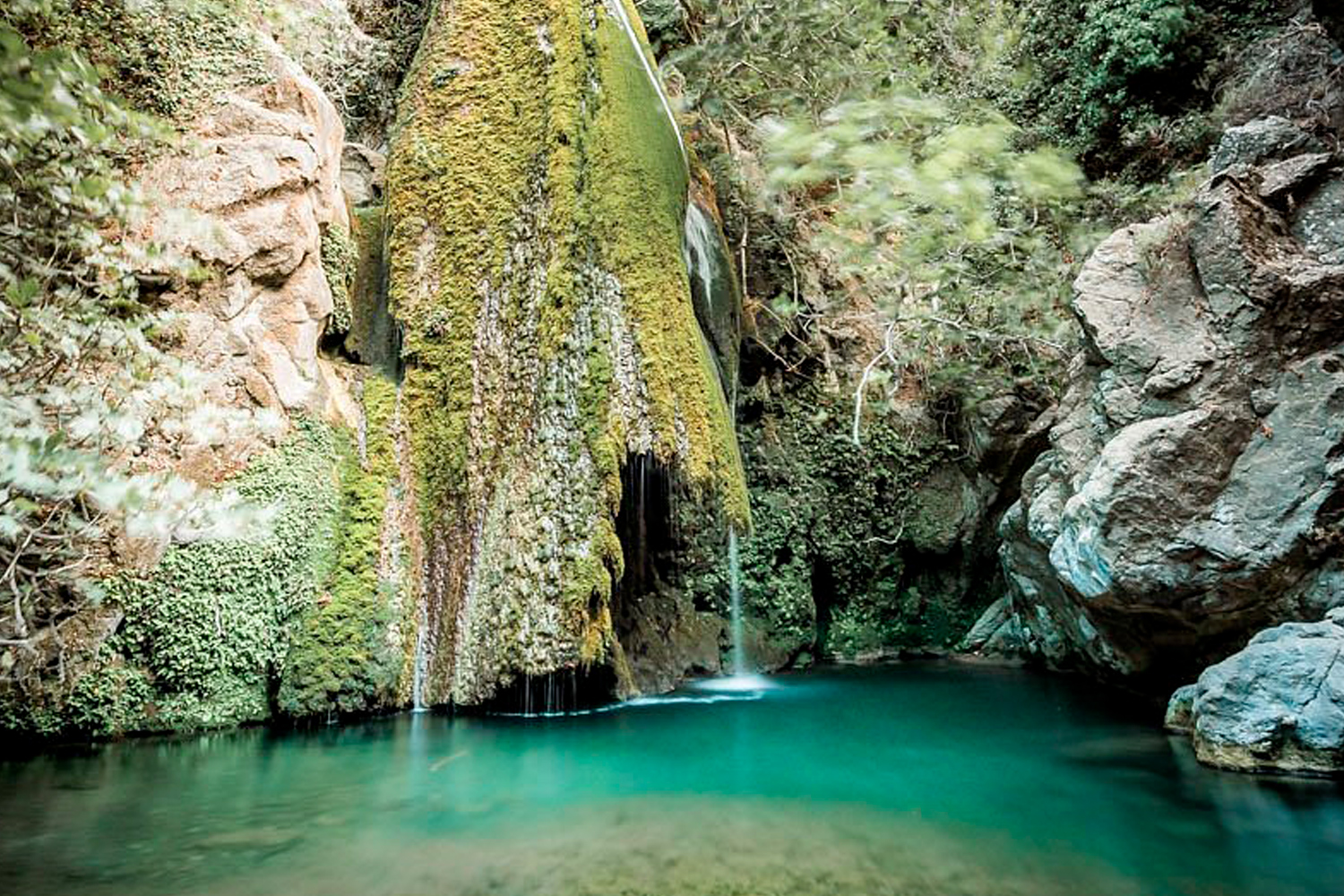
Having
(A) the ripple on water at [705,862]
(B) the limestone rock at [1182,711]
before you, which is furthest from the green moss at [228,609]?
(B) the limestone rock at [1182,711]

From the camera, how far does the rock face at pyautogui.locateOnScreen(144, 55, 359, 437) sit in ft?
23.9

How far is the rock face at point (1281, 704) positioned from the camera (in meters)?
4.98

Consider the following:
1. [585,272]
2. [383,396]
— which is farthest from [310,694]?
[585,272]

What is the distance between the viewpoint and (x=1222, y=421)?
247 inches

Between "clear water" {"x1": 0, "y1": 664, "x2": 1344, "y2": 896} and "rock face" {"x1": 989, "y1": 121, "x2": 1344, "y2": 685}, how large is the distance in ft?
3.88

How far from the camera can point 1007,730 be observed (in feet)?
22.6

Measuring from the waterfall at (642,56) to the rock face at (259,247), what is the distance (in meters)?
3.38

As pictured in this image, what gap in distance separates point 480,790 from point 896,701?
15.6 ft

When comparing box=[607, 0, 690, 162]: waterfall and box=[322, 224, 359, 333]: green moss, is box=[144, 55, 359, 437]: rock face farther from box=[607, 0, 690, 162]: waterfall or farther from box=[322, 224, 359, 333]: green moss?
box=[607, 0, 690, 162]: waterfall

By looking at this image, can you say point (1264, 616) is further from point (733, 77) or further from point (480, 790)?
point (733, 77)

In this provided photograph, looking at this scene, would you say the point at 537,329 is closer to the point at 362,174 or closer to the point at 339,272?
the point at 339,272

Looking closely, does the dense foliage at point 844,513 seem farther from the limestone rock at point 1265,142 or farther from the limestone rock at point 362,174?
the limestone rock at point 1265,142

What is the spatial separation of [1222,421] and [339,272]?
8064mm

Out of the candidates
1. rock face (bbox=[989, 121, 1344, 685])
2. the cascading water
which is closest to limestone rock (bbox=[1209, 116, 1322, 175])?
rock face (bbox=[989, 121, 1344, 685])
